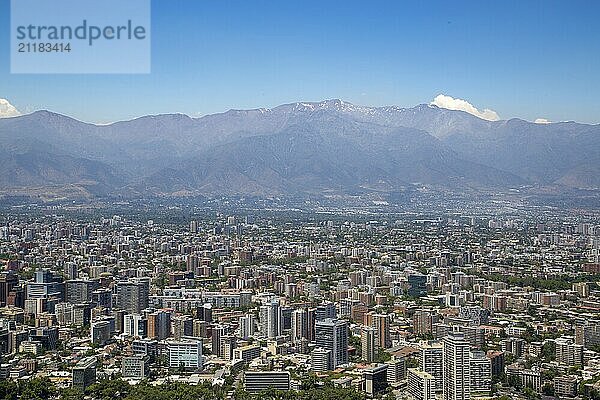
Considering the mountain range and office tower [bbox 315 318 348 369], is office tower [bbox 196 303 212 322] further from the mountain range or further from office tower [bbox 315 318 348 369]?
the mountain range

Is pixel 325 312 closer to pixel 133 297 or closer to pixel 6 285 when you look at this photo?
pixel 133 297

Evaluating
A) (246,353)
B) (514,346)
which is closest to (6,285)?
(246,353)

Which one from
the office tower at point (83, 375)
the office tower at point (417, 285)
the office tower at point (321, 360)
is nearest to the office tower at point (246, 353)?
the office tower at point (321, 360)

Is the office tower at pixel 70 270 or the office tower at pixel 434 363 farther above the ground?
the office tower at pixel 70 270

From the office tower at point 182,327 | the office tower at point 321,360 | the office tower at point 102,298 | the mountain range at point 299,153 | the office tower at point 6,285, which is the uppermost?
the mountain range at point 299,153

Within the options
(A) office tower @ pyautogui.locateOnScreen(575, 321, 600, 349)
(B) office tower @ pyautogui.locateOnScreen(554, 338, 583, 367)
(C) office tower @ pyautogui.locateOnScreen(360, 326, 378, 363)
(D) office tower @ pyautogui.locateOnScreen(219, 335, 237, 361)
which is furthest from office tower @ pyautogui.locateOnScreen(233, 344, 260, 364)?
(A) office tower @ pyautogui.locateOnScreen(575, 321, 600, 349)

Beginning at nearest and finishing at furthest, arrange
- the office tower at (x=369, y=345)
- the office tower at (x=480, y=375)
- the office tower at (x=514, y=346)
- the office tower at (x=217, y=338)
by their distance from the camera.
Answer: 1. the office tower at (x=480, y=375)
2. the office tower at (x=369, y=345)
3. the office tower at (x=514, y=346)
4. the office tower at (x=217, y=338)

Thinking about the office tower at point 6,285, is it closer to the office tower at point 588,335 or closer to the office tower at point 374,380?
the office tower at point 374,380

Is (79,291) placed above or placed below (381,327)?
above
